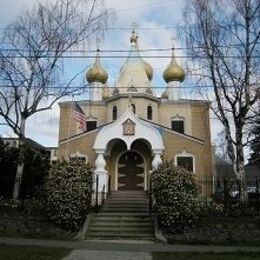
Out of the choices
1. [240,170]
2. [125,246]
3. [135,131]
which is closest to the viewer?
[125,246]

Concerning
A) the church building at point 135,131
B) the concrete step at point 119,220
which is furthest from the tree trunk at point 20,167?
the concrete step at point 119,220

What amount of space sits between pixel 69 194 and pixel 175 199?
4.37m

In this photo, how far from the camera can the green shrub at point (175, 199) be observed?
18.6m

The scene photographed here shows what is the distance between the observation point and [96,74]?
38906 mm

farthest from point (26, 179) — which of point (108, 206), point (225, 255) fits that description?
point (225, 255)

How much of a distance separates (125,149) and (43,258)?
1795cm

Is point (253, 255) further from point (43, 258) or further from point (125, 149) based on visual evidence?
point (125, 149)

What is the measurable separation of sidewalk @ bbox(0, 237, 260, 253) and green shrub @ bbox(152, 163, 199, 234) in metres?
1.72

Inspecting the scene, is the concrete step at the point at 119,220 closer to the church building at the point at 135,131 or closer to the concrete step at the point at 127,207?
the concrete step at the point at 127,207

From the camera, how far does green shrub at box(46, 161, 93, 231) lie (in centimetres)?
1925

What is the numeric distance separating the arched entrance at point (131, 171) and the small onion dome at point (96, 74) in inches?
417

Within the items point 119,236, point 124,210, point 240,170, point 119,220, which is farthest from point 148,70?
point 119,236

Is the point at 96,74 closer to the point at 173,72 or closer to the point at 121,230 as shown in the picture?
the point at 173,72

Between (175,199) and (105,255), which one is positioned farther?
(175,199)
